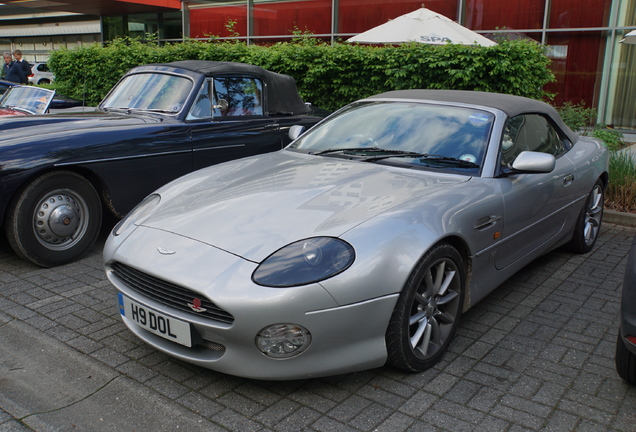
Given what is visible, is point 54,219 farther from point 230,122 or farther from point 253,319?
point 253,319

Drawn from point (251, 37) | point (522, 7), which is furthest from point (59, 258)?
point (251, 37)

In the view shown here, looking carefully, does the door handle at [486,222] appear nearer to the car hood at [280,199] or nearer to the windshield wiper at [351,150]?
the car hood at [280,199]

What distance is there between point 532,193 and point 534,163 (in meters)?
0.42

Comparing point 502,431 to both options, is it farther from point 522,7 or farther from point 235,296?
point 522,7

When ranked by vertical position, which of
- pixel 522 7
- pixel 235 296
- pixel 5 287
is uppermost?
pixel 522 7

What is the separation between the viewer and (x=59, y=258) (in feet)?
15.9

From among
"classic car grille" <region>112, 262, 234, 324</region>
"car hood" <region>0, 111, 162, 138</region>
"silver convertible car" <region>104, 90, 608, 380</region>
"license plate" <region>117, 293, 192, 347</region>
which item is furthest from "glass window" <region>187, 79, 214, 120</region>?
"license plate" <region>117, 293, 192, 347</region>

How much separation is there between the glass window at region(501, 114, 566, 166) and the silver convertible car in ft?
0.07

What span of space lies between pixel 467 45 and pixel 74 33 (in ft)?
113

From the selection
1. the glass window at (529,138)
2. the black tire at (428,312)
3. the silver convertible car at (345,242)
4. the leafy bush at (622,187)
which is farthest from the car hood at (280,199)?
the leafy bush at (622,187)

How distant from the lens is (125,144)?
515 centimetres

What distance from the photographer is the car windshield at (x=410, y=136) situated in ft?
13.0

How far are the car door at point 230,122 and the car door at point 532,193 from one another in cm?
284

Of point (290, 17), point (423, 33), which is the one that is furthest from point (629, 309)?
point (290, 17)
